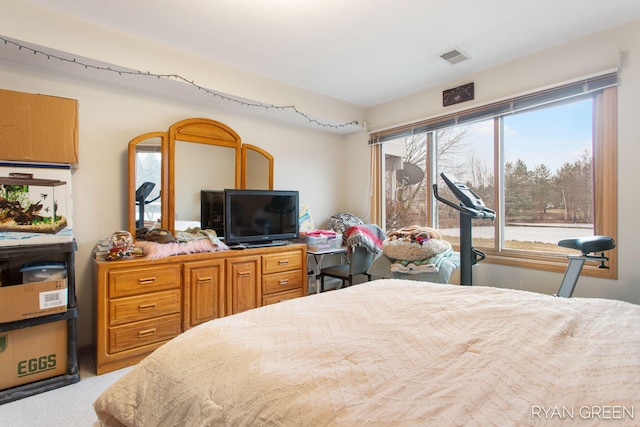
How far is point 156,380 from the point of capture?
97 centimetres

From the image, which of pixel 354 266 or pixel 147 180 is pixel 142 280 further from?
pixel 354 266

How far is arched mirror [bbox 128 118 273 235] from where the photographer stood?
9.03 feet

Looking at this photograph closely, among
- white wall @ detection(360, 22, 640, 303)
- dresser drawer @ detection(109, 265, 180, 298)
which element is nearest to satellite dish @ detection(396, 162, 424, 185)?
white wall @ detection(360, 22, 640, 303)

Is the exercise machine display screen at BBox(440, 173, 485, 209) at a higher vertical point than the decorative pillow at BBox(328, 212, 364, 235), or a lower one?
higher

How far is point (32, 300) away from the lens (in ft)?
6.47

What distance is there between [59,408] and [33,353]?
0.43m

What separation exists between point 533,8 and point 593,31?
2.26ft

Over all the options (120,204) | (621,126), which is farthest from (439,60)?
(120,204)

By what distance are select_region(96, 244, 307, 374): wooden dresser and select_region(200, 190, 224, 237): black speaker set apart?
492 millimetres

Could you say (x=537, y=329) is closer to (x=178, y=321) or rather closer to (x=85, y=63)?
(x=178, y=321)

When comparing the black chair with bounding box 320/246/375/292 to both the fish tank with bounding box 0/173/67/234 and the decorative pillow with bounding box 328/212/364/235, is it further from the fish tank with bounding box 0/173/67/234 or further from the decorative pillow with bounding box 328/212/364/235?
the fish tank with bounding box 0/173/67/234

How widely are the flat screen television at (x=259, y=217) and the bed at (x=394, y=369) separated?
181cm

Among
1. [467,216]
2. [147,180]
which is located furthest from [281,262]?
[467,216]

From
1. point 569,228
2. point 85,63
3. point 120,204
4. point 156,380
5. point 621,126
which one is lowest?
point 156,380
